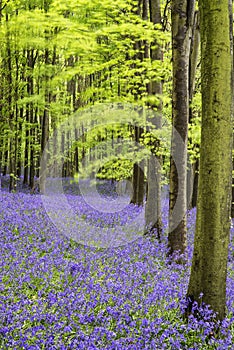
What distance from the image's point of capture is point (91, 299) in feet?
17.5

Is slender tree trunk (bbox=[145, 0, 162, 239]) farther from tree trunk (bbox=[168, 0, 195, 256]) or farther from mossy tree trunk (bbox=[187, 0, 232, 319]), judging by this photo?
mossy tree trunk (bbox=[187, 0, 232, 319])

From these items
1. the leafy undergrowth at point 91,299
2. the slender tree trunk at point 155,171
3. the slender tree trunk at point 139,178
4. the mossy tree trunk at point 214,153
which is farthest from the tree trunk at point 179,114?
the slender tree trunk at point 139,178

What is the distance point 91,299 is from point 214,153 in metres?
2.35

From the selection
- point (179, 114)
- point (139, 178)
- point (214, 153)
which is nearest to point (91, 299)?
point (214, 153)

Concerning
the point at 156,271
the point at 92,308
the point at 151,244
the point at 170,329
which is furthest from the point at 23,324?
the point at 151,244

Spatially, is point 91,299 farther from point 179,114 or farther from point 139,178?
point 139,178

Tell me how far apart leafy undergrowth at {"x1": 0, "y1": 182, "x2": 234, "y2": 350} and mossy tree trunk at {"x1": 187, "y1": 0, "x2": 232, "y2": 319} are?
568mm

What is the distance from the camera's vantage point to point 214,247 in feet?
16.8

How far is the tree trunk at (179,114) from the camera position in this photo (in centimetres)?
845

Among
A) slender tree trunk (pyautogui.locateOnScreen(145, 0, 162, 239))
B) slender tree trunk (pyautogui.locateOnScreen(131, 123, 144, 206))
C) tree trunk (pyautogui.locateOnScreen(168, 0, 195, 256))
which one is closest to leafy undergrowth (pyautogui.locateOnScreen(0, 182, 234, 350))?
tree trunk (pyautogui.locateOnScreen(168, 0, 195, 256))

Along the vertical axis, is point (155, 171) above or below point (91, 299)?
above

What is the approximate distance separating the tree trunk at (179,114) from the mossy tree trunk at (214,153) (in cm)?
338

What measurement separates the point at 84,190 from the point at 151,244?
64.7 feet

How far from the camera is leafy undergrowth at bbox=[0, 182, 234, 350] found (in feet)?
13.5
